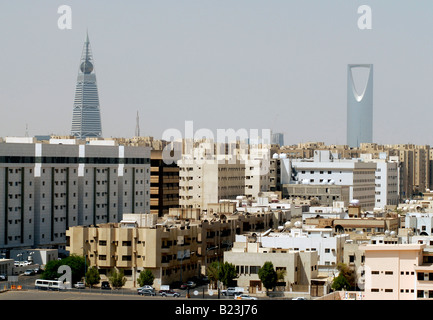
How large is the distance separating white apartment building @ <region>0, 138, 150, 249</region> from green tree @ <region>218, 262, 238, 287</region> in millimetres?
8067

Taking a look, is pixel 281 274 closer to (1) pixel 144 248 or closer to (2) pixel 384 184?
(1) pixel 144 248

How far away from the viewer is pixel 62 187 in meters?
22.7

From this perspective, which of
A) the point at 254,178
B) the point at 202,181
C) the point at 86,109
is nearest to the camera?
the point at 202,181

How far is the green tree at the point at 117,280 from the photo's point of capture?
14.1m

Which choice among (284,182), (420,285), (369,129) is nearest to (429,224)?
(420,285)

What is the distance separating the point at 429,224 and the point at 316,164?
1635 cm

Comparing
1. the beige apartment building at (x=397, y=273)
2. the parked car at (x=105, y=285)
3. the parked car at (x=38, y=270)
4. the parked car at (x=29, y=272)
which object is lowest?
the parked car at (x=38, y=270)

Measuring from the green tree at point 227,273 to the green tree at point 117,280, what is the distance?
1603 millimetres

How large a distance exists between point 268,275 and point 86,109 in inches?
1736

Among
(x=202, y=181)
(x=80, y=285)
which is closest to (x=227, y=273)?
(x=80, y=285)

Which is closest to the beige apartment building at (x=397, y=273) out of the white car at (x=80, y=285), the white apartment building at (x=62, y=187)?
the white car at (x=80, y=285)

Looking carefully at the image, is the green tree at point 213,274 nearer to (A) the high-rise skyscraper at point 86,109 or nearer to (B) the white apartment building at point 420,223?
(B) the white apartment building at point 420,223

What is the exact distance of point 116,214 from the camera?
2469cm
